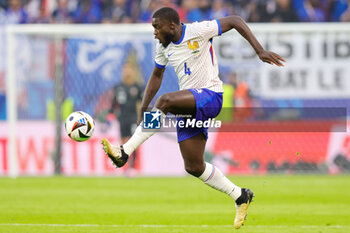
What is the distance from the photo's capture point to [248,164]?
14.6m

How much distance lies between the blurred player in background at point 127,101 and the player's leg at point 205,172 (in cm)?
718

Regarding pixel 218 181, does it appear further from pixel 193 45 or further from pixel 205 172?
pixel 193 45

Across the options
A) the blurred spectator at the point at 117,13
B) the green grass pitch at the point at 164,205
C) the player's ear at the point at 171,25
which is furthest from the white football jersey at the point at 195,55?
the blurred spectator at the point at 117,13

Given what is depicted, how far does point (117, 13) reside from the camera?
17.9 m

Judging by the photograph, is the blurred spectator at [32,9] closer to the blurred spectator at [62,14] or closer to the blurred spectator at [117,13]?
the blurred spectator at [62,14]

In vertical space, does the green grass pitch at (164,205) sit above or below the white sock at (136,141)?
below

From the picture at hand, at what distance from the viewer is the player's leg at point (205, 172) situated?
267 inches

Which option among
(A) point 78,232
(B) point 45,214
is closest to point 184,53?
(A) point 78,232

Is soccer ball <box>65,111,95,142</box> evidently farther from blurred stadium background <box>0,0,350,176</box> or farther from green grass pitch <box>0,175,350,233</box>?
blurred stadium background <box>0,0,350,176</box>

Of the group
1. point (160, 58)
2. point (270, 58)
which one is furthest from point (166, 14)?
point (270, 58)

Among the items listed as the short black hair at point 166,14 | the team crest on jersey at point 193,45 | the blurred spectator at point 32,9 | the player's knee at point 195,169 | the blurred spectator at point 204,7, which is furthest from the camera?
the blurred spectator at point 32,9

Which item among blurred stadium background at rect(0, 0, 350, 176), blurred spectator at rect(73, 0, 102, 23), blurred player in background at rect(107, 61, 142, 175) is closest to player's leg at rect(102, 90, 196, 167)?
blurred player in background at rect(107, 61, 142, 175)

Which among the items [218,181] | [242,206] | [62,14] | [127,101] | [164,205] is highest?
[62,14]

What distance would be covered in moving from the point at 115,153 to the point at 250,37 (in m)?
1.80
